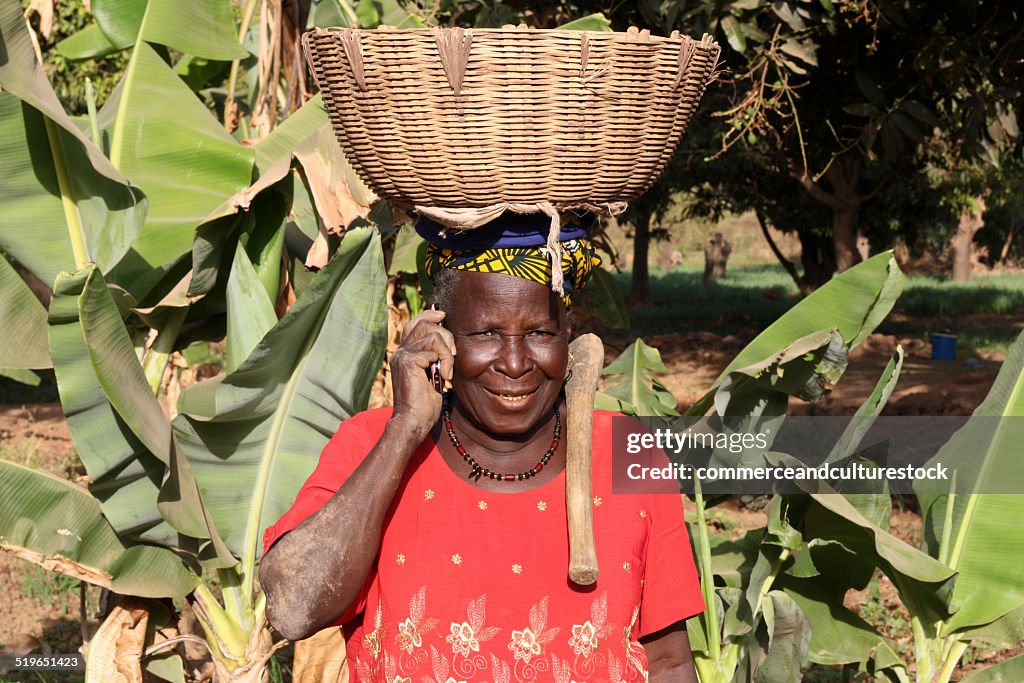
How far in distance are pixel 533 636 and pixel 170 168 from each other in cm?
293

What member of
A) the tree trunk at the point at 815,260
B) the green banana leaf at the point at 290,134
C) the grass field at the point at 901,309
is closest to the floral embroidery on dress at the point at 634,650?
the green banana leaf at the point at 290,134

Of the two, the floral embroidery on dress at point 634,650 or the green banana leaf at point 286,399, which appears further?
the green banana leaf at point 286,399

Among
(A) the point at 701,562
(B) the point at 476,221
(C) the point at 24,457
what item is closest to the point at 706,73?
(B) the point at 476,221

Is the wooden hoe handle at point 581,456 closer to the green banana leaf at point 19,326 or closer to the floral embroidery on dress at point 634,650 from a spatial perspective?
the floral embroidery on dress at point 634,650

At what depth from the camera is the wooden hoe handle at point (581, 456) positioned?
2295mm

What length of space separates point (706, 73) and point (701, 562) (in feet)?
7.06

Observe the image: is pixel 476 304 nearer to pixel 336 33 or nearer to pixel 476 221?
pixel 476 221

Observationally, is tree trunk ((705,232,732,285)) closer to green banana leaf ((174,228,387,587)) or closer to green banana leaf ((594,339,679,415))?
green banana leaf ((594,339,679,415))

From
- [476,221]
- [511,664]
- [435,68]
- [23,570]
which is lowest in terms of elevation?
[23,570]

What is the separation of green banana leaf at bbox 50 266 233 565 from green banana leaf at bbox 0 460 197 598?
0.45 feet

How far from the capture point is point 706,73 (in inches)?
94.4

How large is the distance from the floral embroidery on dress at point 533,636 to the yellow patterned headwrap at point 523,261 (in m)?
0.67

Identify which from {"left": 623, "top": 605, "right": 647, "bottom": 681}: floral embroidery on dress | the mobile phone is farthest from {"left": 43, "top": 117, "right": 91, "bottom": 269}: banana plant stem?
{"left": 623, "top": 605, "right": 647, "bottom": 681}: floral embroidery on dress

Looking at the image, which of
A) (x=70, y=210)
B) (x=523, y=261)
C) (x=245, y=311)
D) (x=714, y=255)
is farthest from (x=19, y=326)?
(x=714, y=255)
